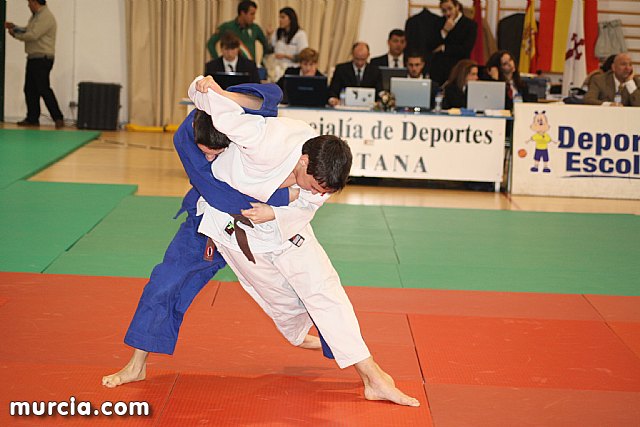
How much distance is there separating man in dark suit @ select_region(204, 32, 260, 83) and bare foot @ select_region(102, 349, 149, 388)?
19.8 ft

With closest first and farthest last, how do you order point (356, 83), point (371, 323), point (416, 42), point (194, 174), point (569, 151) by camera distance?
1. point (194, 174)
2. point (371, 323)
3. point (569, 151)
4. point (356, 83)
5. point (416, 42)

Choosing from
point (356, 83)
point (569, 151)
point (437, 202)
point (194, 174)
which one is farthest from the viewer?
point (356, 83)

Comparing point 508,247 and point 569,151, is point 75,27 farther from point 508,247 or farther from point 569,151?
point 508,247

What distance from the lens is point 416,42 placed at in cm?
1147

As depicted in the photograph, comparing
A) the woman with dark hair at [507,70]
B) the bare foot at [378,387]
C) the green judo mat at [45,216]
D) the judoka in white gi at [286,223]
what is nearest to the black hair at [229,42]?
the green judo mat at [45,216]

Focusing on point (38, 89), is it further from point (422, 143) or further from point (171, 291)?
point (171, 291)

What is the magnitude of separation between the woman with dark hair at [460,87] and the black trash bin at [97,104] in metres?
5.27

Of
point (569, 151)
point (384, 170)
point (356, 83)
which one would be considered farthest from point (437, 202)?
point (356, 83)

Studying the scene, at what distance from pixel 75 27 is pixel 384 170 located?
6253 mm

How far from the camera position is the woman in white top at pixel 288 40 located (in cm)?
1033

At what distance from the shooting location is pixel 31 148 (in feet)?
31.8

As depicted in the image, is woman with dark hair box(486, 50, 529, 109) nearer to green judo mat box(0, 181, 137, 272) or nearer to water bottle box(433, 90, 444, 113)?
water bottle box(433, 90, 444, 113)

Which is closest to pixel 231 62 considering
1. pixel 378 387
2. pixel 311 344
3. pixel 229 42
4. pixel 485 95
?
pixel 229 42

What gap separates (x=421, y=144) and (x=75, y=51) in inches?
251
